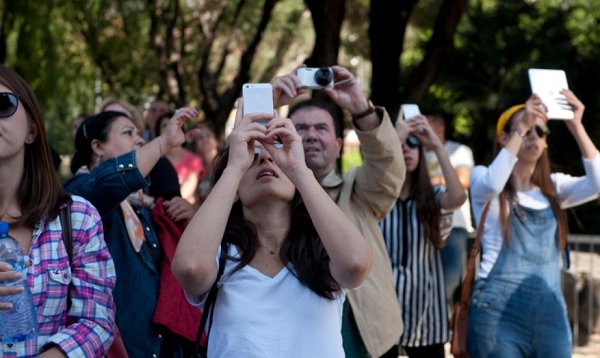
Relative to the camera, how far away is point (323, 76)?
3951 mm

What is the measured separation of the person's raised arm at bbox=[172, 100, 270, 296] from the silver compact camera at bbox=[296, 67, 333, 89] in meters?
0.84

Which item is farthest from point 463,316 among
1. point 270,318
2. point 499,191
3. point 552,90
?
point 270,318

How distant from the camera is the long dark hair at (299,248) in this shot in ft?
10.4

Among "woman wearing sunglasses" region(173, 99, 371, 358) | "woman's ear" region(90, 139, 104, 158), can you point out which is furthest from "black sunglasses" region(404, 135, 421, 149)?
"woman wearing sunglasses" region(173, 99, 371, 358)

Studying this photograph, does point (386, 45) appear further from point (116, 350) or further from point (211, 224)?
point (211, 224)

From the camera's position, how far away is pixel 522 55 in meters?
16.1

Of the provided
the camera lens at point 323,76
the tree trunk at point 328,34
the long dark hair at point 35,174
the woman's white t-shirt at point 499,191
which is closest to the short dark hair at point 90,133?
the camera lens at point 323,76

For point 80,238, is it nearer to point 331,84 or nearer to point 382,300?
point 331,84

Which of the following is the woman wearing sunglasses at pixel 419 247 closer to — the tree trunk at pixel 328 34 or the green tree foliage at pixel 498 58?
the tree trunk at pixel 328 34

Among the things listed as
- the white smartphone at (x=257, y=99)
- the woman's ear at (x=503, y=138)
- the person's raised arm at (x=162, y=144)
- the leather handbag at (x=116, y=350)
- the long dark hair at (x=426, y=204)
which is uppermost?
the white smartphone at (x=257, y=99)

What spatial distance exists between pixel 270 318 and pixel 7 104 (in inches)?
43.8

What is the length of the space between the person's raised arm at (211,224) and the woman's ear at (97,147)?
160 centimetres

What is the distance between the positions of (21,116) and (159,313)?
139cm

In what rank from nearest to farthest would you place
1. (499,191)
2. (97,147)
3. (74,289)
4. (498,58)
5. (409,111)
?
(74,289) → (97,147) → (499,191) → (409,111) → (498,58)
